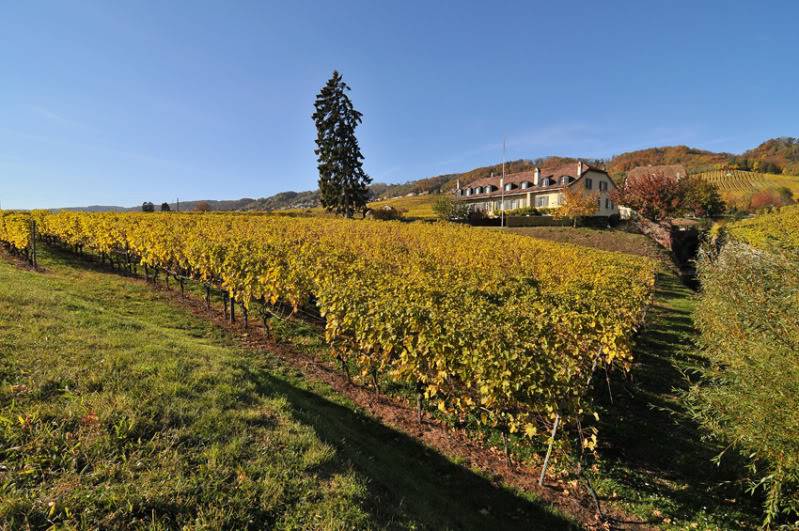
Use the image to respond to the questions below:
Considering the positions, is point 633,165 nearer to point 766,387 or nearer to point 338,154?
point 338,154

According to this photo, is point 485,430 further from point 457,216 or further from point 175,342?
point 457,216

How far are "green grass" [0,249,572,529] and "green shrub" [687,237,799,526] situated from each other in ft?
8.23

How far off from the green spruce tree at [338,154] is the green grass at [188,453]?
118 feet

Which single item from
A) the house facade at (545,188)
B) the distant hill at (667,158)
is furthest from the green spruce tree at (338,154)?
the distant hill at (667,158)

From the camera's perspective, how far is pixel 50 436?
3.39 metres

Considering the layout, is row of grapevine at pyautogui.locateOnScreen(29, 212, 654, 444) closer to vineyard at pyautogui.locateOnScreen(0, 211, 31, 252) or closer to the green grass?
the green grass

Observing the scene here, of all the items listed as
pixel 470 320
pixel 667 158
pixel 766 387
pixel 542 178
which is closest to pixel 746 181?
pixel 667 158

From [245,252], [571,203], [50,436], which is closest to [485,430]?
[50,436]

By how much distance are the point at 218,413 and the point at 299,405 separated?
1.32 m

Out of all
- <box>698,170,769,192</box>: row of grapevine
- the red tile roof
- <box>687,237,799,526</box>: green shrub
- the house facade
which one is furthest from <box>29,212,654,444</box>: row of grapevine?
<box>698,170,769,192</box>: row of grapevine

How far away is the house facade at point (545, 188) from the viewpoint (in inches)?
2093

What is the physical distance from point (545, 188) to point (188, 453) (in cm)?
5791

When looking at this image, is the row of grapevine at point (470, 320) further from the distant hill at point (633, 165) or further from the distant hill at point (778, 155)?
the distant hill at point (778, 155)

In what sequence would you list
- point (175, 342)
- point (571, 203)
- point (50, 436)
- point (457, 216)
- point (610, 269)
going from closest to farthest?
1. point (50, 436)
2. point (175, 342)
3. point (610, 269)
4. point (571, 203)
5. point (457, 216)
